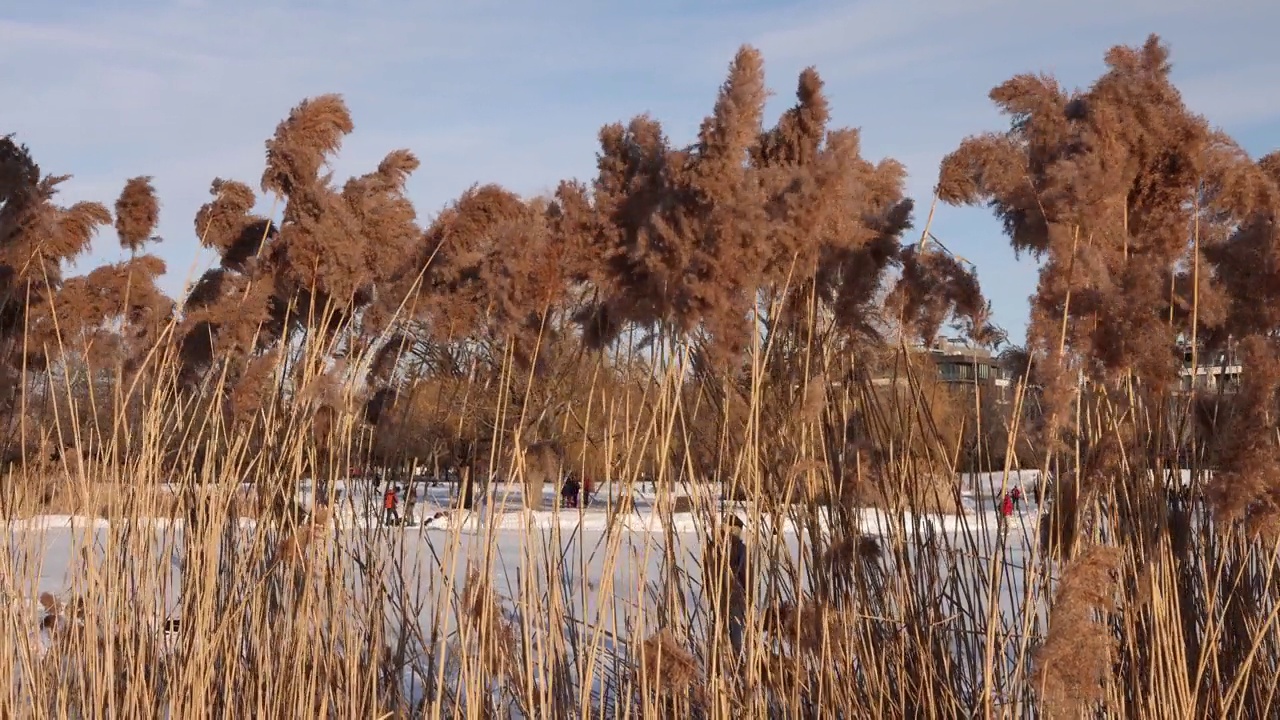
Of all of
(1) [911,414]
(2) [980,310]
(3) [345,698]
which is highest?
(2) [980,310]

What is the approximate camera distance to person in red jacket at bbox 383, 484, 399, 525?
2.67 meters

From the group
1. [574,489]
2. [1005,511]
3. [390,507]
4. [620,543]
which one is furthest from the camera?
[574,489]

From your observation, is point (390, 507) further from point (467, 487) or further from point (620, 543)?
point (620, 543)

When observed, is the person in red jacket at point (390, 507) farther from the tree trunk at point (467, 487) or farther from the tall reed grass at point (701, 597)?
the tree trunk at point (467, 487)

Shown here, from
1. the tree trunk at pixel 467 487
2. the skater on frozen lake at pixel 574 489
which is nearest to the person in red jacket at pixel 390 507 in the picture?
the tree trunk at pixel 467 487

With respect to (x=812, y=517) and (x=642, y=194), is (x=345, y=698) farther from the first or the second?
(x=642, y=194)

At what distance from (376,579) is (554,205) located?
885 millimetres

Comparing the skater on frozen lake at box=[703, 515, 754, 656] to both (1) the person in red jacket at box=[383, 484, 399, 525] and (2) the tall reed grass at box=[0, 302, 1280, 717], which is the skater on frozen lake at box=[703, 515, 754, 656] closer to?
(2) the tall reed grass at box=[0, 302, 1280, 717]

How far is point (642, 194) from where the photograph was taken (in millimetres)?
2168

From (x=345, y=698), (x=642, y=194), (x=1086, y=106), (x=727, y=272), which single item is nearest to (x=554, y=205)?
(x=642, y=194)

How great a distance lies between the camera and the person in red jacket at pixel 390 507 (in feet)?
8.75

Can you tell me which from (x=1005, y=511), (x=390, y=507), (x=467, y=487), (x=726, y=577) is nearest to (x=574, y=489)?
(x=390, y=507)

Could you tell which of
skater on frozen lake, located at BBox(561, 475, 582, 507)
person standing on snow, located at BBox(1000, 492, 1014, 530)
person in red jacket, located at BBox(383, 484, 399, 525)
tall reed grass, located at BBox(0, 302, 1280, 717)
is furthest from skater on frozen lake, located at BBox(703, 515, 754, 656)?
person in red jacket, located at BBox(383, 484, 399, 525)

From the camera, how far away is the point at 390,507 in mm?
2701
